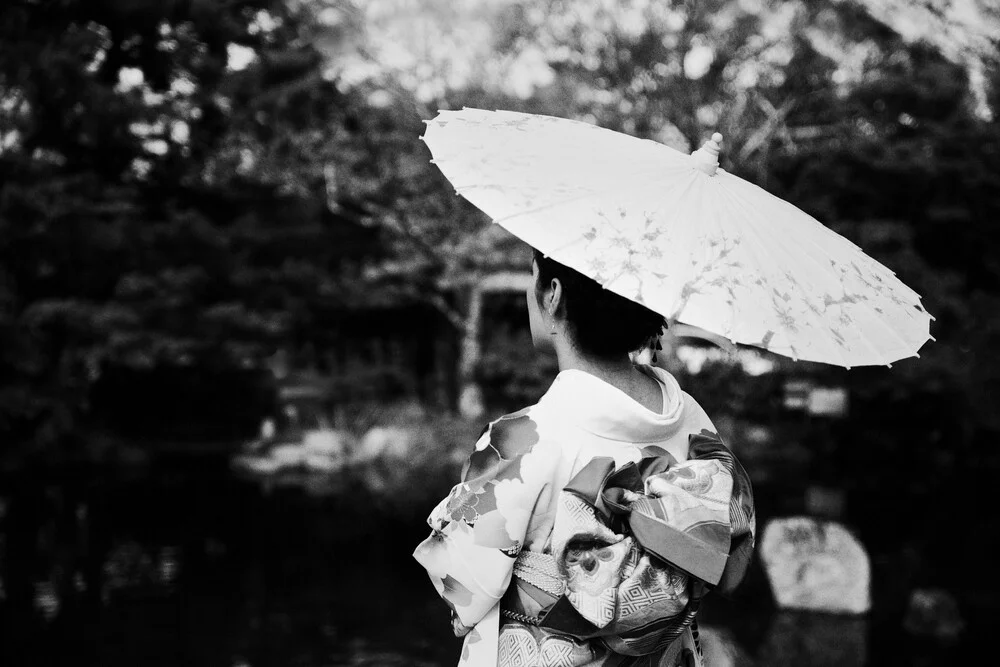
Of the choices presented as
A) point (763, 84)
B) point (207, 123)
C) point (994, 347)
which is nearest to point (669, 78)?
point (763, 84)

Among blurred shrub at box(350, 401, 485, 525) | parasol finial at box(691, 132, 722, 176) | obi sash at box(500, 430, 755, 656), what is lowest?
blurred shrub at box(350, 401, 485, 525)

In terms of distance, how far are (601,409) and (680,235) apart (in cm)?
30

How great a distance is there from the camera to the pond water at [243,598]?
4781 millimetres

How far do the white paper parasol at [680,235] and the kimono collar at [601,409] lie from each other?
0.16 m

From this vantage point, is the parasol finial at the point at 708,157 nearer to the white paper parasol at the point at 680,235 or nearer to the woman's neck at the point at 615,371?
the white paper parasol at the point at 680,235

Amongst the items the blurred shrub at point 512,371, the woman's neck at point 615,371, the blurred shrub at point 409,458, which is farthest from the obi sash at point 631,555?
the blurred shrub at point 512,371

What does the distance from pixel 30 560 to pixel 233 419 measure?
280 inches

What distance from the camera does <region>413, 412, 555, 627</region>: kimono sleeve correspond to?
1.38m

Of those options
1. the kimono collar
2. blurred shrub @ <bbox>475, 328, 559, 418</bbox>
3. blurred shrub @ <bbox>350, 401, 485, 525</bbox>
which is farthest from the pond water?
the kimono collar

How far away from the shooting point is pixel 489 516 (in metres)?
1.38

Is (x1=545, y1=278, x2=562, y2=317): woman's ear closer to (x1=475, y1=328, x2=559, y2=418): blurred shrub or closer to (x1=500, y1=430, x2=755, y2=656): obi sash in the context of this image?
(x1=500, y1=430, x2=755, y2=656): obi sash

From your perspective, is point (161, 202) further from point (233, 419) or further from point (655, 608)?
point (655, 608)

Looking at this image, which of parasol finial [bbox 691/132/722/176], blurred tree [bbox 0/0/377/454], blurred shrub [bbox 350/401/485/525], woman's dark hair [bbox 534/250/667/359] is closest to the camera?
Result: woman's dark hair [bbox 534/250/667/359]

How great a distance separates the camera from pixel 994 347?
657 centimetres
